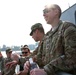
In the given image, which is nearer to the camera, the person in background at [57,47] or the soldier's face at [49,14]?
the person in background at [57,47]

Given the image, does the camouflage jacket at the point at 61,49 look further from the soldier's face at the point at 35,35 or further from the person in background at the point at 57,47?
the soldier's face at the point at 35,35

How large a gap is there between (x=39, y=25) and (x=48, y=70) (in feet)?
3.88

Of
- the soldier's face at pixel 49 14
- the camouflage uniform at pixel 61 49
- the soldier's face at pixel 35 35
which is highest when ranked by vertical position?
the soldier's face at pixel 49 14

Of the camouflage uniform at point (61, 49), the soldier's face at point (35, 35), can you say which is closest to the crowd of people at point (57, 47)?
the camouflage uniform at point (61, 49)

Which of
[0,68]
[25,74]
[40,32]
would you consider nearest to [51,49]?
[25,74]

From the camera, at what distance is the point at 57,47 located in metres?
2.24

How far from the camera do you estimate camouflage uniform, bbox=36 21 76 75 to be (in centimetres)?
209

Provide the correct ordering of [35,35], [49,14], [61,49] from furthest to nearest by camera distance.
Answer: [35,35]
[49,14]
[61,49]

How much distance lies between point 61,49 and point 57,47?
0.13 ft

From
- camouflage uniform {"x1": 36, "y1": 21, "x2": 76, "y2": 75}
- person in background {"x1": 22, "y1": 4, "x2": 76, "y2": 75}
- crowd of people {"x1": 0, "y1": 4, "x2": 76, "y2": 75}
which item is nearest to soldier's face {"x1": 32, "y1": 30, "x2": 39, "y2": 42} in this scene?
crowd of people {"x1": 0, "y1": 4, "x2": 76, "y2": 75}

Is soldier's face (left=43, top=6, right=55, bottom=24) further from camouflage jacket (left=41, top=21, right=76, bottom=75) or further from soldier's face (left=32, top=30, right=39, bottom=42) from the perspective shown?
soldier's face (left=32, top=30, right=39, bottom=42)

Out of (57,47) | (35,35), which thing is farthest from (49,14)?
(35,35)

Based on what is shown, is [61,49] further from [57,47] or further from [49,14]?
[49,14]

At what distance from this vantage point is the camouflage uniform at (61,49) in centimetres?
209
